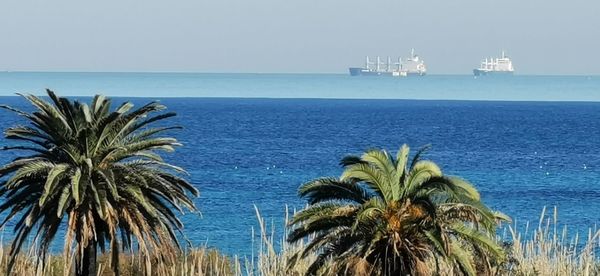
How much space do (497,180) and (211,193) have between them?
89.2 feet

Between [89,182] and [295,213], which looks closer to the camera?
[89,182]

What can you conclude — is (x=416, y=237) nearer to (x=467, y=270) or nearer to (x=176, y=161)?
(x=467, y=270)

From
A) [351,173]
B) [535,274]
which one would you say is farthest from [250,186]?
[351,173]

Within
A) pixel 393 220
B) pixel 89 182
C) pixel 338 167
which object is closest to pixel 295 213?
pixel 393 220

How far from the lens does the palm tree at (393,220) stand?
1411 inches

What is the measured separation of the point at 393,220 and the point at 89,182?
954 centimetres

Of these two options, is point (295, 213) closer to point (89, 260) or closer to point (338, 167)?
point (89, 260)

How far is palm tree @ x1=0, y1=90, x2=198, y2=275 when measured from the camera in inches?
1526

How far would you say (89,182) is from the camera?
38.8 metres

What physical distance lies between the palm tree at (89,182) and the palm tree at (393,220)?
5.07 m

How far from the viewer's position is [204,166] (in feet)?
399

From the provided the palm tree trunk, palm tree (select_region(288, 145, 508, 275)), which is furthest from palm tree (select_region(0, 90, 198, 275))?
palm tree (select_region(288, 145, 508, 275))

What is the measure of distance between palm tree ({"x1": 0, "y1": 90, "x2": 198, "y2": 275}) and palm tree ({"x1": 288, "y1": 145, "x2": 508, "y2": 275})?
5.07 metres

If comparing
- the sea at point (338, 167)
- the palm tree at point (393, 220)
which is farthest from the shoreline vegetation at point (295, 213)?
the sea at point (338, 167)
